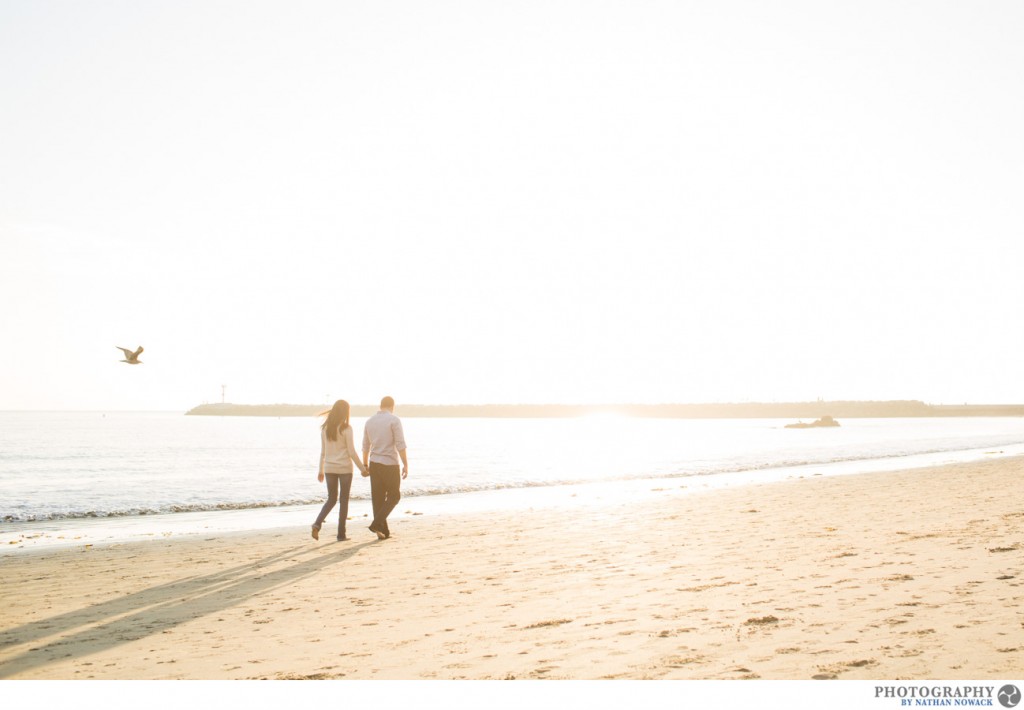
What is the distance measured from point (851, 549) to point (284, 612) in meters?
7.45

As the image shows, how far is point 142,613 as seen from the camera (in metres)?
7.96

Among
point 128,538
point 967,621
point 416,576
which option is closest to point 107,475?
point 128,538

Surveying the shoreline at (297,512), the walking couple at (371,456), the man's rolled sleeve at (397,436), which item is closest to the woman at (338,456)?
the walking couple at (371,456)

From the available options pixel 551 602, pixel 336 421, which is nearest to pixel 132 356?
pixel 336 421

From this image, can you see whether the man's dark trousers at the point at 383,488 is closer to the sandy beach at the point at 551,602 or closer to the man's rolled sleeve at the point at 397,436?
the man's rolled sleeve at the point at 397,436

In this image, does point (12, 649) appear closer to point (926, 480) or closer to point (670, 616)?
point (670, 616)

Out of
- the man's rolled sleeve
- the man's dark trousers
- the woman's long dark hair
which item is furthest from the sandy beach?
the woman's long dark hair

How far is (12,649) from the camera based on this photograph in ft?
21.5

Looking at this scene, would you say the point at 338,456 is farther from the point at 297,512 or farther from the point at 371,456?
the point at 297,512

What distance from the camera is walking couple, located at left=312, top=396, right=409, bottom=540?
1244cm

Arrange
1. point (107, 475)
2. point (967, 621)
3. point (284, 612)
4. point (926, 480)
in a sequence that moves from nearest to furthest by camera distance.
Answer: point (967, 621), point (284, 612), point (926, 480), point (107, 475)

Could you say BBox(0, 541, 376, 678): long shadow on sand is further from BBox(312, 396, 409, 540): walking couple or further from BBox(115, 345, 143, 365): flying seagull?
BBox(115, 345, 143, 365): flying seagull

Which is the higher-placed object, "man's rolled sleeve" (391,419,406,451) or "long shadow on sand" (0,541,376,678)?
"man's rolled sleeve" (391,419,406,451)

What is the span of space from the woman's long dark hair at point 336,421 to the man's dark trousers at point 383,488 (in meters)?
0.83
